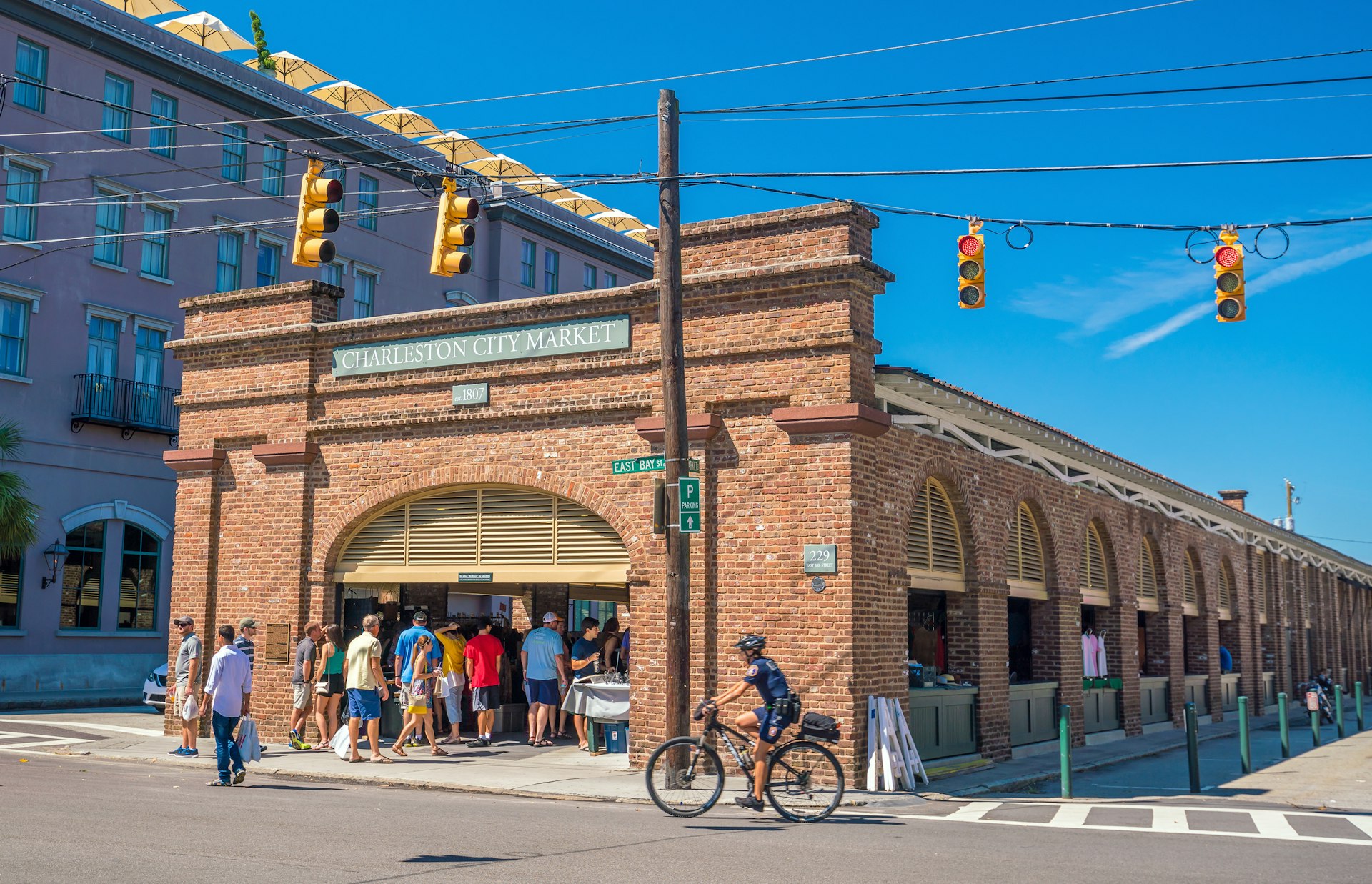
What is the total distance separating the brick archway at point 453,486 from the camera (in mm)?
16344

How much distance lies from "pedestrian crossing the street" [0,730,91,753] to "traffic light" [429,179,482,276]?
936 cm

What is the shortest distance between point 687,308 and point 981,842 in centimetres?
776

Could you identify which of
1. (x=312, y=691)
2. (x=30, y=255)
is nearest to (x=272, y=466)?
(x=312, y=691)

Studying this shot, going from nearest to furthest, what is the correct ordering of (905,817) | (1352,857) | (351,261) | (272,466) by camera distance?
1. (1352,857)
2. (905,817)
3. (272,466)
4. (351,261)

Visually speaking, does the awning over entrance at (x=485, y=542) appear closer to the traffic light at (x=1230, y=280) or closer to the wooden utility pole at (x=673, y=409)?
the wooden utility pole at (x=673, y=409)

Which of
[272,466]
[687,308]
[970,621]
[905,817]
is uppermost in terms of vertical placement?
[687,308]

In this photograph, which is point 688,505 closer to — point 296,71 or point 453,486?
point 453,486

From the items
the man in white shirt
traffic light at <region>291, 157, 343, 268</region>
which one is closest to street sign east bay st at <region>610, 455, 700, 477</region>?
traffic light at <region>291, 157, 343, 268</region>

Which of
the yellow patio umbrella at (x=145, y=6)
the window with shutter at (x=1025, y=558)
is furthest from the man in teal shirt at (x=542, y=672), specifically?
the yellow patio umbrella at (x=145, y=6)

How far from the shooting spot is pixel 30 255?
31.6 meters

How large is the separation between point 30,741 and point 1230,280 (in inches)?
649

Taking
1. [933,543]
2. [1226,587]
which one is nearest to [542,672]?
[933,543]

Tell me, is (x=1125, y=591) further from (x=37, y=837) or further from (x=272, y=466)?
(x=37, y=837)

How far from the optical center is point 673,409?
14453 millimetres
